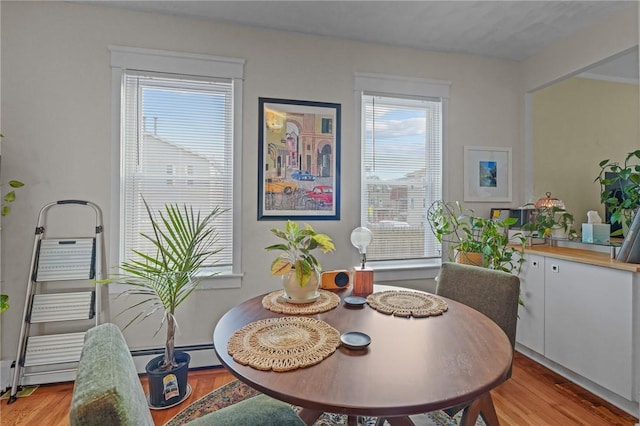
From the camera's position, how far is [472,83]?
10.2 feet

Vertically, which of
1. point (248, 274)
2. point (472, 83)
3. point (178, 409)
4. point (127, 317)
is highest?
point (472, 83)

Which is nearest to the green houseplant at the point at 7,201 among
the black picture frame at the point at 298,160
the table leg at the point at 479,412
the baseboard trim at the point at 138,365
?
the baseboard trim at the point at 138,365

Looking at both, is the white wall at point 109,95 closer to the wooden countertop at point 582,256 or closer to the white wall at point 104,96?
the white wall at point 104,96

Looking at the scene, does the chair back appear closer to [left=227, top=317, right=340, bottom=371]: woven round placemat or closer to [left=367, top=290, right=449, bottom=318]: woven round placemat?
[left=367, top=290, right=449, bottom=318]: woven round placemat

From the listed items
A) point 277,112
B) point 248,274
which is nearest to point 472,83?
point 277,112

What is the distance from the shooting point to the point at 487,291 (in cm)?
174

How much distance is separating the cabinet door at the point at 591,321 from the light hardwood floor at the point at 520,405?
0.14 m

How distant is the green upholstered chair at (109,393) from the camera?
1.90ft

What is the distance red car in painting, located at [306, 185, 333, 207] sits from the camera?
2725mm

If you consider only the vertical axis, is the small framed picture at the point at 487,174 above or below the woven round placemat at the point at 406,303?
above

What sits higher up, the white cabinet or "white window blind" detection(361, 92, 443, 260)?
"white window blind" detection(361, 92, 443, 260)

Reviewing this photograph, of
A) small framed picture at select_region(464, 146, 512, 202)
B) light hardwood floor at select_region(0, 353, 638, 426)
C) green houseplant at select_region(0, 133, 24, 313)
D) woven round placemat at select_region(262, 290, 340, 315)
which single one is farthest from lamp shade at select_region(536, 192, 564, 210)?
green houseplant at select_region(0, 133, 24, 313)

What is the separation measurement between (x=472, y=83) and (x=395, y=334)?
2.83 m

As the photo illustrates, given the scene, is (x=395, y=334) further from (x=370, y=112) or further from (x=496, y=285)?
(x=370, y=112)
